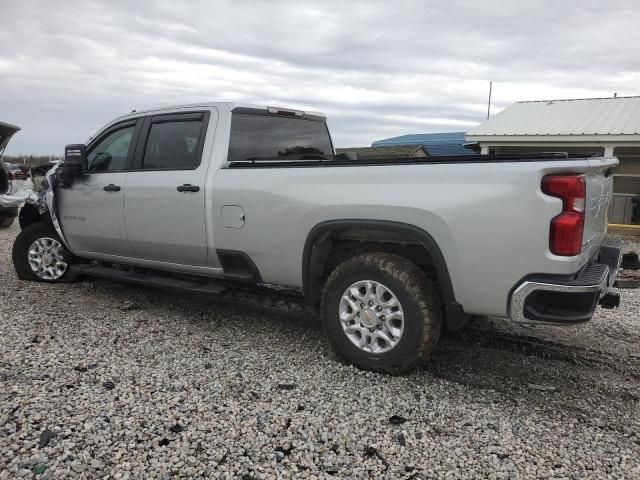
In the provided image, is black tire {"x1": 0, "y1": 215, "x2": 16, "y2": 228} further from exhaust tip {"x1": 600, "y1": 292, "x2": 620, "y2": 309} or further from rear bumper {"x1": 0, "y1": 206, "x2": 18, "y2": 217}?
exhaust tip {"x1": 600, "y1": 292, "x2": 620, "y2": 309}

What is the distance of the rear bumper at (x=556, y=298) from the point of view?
3064 millimetres

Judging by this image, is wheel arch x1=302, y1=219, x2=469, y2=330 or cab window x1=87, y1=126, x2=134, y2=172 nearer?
wheel arch x1=302, y1=219, x2=469, y2=330

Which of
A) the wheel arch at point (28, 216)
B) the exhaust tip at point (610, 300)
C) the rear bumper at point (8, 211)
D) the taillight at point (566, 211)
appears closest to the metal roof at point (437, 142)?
the rear bumper at point (8, 211)

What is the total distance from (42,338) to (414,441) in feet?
10.7

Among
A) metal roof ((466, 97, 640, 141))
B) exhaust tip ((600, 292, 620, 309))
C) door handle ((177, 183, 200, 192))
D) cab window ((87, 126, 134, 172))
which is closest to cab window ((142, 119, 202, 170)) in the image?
door handle ((177, 183, 200, 192))

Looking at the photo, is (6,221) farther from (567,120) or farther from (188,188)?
(567,120)

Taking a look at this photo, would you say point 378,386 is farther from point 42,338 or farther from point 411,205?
point 42,338

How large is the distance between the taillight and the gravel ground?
108 centimetres

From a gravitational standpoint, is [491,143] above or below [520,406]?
above

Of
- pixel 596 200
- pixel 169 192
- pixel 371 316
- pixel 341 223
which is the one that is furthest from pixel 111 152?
pixel 596 200

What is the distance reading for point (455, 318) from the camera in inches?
139

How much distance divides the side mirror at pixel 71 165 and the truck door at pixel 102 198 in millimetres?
58

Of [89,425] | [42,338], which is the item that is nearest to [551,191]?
[89,425]

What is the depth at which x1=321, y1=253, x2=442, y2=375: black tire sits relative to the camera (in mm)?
3543
